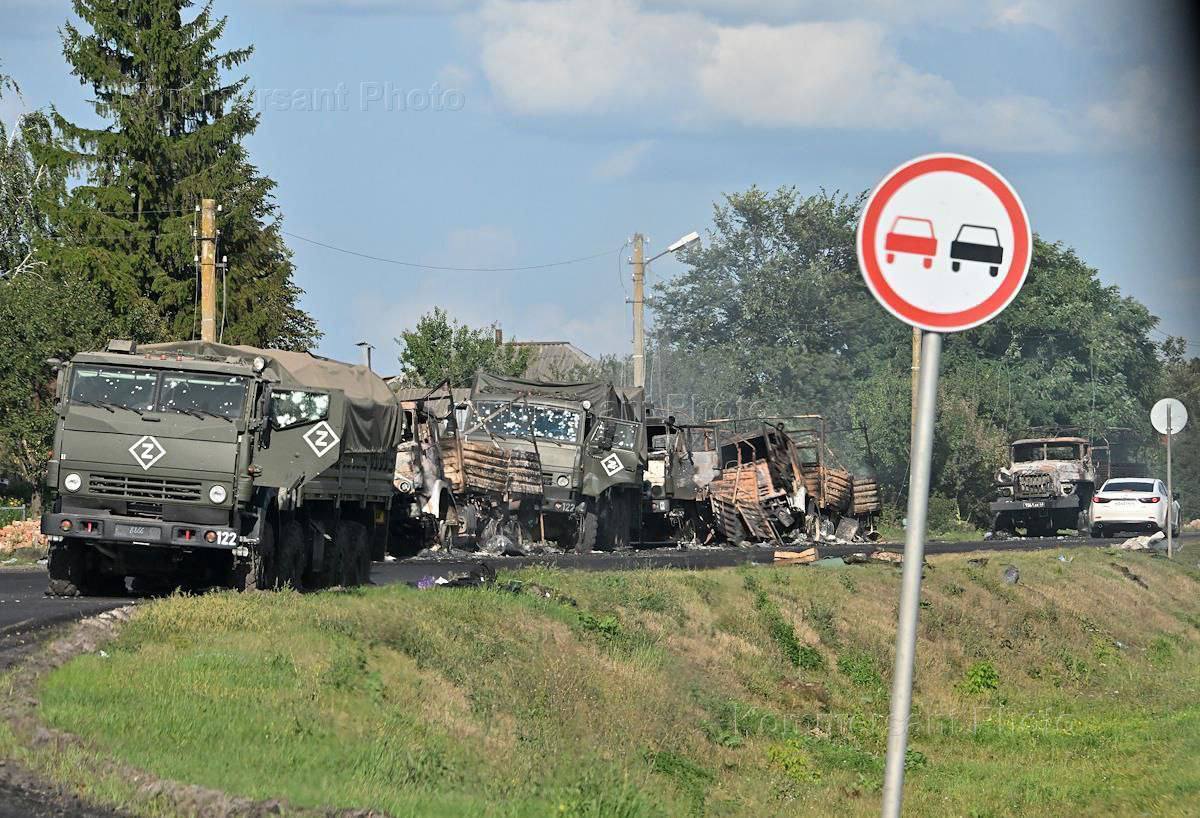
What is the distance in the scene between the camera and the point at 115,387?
16578 millimetres

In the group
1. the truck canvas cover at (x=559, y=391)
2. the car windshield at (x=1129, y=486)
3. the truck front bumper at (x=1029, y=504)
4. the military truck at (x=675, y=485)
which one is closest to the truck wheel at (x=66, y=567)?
the truck canvas cover at (x=559, y=391)

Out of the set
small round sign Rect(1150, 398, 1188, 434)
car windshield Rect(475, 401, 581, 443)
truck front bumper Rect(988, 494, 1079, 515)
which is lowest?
truck front bumper Rect(988, 494, 1079, 515)

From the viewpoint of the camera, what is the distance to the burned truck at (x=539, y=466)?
29.6 m

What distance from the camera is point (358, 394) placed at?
20672 millimetres

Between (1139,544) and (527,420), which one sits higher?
(527,420)

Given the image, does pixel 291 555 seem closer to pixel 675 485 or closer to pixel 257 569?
pixel 257 569

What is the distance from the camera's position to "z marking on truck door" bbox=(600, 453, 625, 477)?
102 feet

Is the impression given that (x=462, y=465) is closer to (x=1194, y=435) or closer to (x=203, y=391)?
(x=203, y=391)

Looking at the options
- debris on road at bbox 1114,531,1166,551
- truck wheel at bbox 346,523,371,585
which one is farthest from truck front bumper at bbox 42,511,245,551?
debris on road at bbox 1114,531,1166,551

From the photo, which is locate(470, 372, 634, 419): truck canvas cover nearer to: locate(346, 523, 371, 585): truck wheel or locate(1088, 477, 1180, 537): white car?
locate(346, 523, 371, 585): truck wheel

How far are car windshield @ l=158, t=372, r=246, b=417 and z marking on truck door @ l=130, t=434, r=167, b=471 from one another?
420 millimetres

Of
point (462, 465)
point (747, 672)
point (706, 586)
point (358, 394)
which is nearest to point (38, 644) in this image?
point (747, 672)

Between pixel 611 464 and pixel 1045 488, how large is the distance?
20246mm

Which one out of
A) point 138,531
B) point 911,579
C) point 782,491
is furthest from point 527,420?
point 911,579
